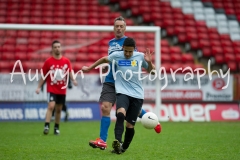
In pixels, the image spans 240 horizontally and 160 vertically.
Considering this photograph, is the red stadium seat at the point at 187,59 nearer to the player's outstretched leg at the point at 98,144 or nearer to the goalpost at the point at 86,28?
the goalpost at the point at 86,28

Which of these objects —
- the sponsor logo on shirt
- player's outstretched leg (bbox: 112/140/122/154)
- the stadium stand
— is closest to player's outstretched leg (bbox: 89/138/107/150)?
player's outstretched leg (bbox: 112/140/122/154)

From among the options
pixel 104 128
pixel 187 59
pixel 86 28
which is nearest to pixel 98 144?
pixel 104 128

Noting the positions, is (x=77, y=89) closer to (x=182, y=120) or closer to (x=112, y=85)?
(x=182, y=120)

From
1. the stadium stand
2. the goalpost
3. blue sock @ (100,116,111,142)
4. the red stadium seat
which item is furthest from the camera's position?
the red stadium seat

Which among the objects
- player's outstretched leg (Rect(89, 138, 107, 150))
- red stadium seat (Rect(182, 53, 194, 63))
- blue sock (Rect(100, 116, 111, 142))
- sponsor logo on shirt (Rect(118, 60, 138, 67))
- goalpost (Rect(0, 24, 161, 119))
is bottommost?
player's outstretched leg (Rect(89, 138, 107, 150))

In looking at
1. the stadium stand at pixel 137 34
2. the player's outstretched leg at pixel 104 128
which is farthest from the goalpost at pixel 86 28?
the player's outstretched leg at pixel 104 128

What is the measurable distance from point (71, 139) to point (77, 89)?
20.1ft

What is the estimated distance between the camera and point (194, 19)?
73.6 feet

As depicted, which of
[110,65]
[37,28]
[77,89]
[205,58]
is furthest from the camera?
[205,58]

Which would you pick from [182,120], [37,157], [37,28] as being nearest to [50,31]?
[37,28]

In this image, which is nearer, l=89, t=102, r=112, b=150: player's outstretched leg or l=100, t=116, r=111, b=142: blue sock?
l=89, t=102, r=112, b=150: player's outstretched leg

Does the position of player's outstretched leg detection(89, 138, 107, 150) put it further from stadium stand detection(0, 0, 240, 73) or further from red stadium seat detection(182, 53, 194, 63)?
red stadium seat detection(182, 53, 194, 63)

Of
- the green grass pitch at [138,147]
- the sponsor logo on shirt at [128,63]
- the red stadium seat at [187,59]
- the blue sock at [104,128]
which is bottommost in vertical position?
the green grass pitch at [138,147]

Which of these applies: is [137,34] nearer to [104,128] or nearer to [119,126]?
[104,128]
